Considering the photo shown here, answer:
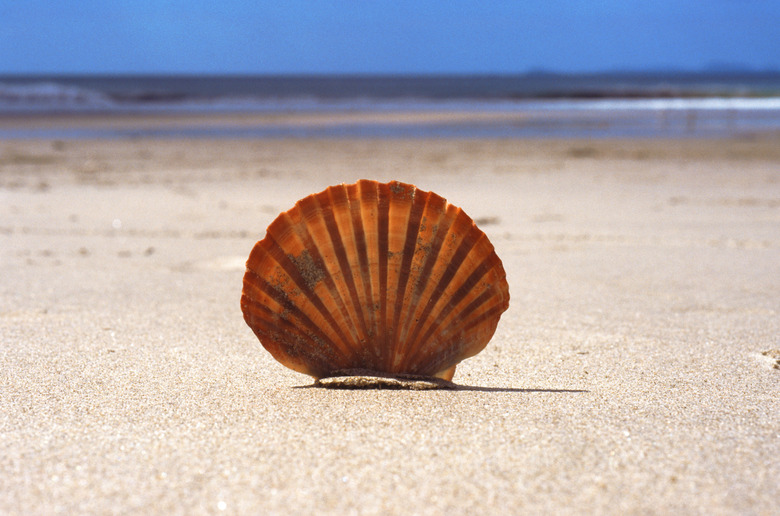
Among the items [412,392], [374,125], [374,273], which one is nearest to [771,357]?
[412,392]

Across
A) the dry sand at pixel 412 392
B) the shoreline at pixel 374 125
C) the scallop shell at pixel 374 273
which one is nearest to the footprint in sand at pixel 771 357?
the dry sand at pixel 412 392

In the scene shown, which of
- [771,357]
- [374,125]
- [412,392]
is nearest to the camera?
[412,392]

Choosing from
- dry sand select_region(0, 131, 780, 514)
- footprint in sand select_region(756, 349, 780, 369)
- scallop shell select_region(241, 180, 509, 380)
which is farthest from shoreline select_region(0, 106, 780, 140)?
scallop shell select_region(241, 180, 509, 380)

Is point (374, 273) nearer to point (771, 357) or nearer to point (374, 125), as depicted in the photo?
point (771, 357)

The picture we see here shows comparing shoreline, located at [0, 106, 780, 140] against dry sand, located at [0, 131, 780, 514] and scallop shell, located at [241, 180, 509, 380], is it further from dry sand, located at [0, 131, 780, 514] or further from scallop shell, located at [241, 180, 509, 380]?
scallop shell, located at [241, 180, 509, 380]

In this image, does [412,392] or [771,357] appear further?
[771,357]

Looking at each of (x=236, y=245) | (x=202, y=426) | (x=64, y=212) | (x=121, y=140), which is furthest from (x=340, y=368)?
(x=121, y=140)

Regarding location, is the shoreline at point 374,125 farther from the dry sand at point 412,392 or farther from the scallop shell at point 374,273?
the scallop shell at point 374,273
